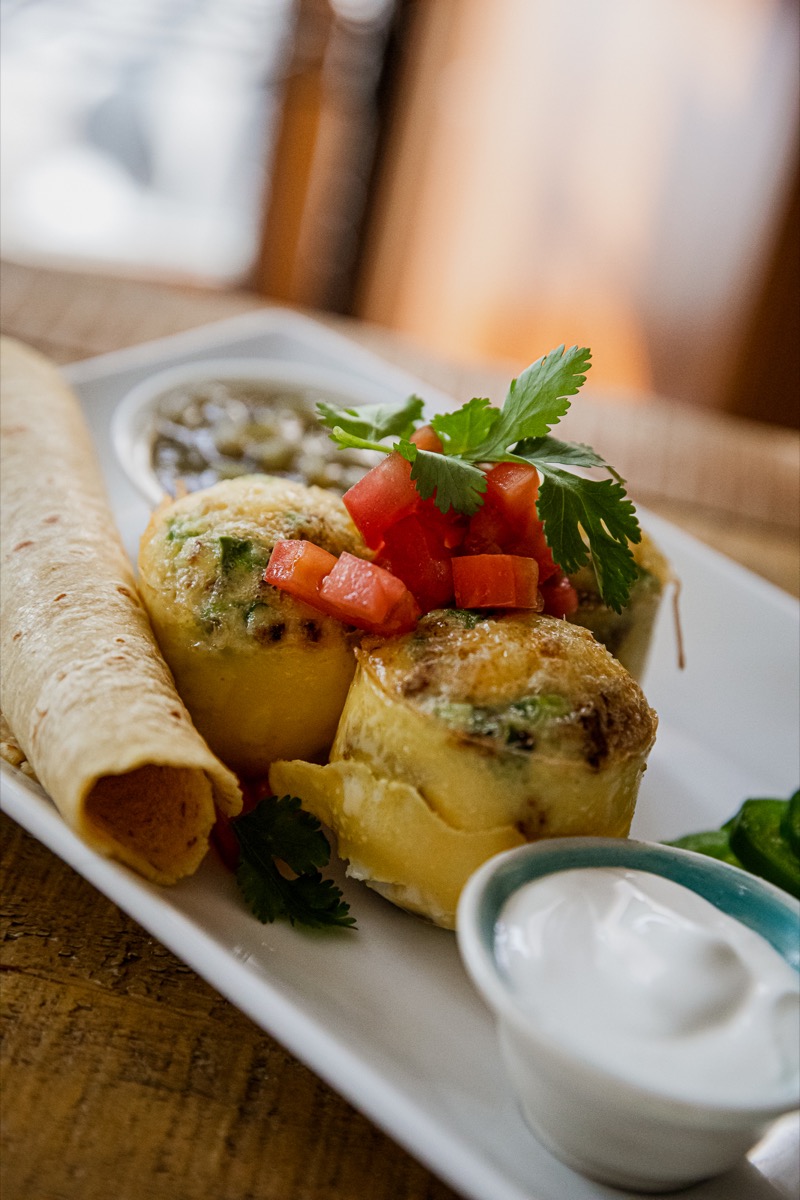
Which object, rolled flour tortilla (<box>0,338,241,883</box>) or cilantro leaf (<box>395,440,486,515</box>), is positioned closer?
rolled flour tortilla (<box>0,338,241,883</box>)

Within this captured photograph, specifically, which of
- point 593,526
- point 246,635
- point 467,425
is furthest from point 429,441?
point 246,635

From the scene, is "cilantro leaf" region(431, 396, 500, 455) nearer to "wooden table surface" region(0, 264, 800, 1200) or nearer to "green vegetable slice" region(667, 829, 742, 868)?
"green vegetable slice" region(667, 829, 742, 868)

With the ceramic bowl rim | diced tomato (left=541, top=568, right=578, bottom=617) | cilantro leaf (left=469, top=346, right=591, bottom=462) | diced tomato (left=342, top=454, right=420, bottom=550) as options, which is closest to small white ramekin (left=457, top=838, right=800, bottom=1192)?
the ceramic bowl rim

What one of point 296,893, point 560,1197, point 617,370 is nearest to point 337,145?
point 617,370

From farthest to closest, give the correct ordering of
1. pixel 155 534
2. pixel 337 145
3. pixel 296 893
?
1. pixel 337 145
2. pixel 155 534
3. pixel 296 893

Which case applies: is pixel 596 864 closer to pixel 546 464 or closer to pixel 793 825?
pixel 793 825

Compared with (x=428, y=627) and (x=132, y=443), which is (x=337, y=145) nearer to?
(x=132, y=443)
